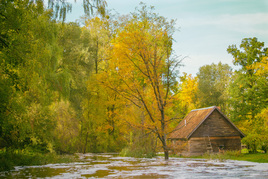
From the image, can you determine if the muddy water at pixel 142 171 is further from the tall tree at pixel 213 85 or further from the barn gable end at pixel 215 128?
the tall tree at pixel 213 85

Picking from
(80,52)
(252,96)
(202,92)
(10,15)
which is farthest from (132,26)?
(202,92)

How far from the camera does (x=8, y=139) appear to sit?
65.3ft

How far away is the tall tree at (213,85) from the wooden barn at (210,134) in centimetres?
1998

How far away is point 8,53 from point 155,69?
1369 centimetres

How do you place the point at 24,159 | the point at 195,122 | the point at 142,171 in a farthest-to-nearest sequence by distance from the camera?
1. the point at 195,122
2. the point at 24,159
3. the point at 142,171

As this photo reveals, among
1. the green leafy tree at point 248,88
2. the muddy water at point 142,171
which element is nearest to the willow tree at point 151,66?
the muddy water at point 142,171

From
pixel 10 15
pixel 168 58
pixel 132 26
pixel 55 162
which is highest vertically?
pixel 132 26

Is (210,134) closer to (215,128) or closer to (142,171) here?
(215,128)

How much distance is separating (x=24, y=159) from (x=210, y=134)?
22073 mm

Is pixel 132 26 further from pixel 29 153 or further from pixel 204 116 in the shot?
pixel 204 116

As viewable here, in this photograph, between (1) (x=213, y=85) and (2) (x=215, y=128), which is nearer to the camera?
(2) (x=215, y=128)

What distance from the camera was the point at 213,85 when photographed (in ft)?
204

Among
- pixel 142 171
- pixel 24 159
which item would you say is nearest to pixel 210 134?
pixel 142 171

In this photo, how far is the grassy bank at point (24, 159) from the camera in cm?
1674
